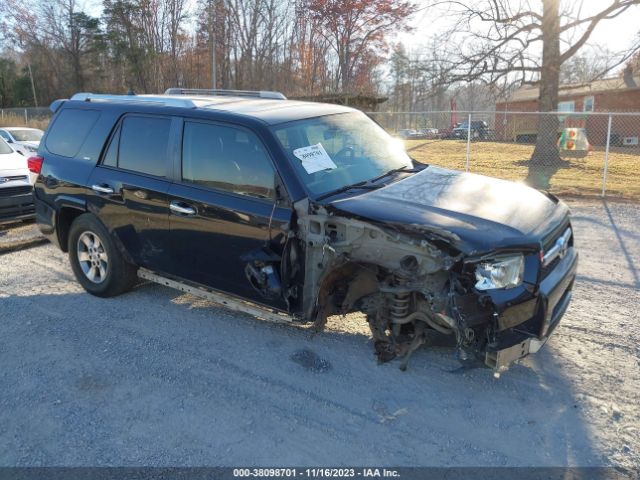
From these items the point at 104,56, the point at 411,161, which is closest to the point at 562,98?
the point at 104,56

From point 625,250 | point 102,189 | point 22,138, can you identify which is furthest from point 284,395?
point 22,138

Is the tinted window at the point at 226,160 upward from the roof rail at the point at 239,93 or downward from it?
downward

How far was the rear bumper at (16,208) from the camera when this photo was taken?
26.3ft

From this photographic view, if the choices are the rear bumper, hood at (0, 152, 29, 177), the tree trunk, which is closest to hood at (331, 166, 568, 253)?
the rear bumper

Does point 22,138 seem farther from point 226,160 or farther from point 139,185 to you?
point 226,160

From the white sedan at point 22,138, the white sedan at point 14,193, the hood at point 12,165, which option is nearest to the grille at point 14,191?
the white sedan at point 14,193

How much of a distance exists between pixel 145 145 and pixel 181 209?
828 mm

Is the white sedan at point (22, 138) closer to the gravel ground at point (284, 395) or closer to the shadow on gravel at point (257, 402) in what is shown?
the gravel ground at point (284, 395)

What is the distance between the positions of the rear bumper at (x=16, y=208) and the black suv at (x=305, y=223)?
10.5 ft

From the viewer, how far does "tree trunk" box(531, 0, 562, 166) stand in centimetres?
1550

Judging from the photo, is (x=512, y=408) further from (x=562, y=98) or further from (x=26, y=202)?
(x=562, y=98)

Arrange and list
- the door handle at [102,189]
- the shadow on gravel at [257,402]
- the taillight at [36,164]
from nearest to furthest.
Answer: the shadow on gravel at [257,402] < the door handle at [102,189] < the taillight at [36,164]

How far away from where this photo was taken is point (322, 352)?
4.11 metres

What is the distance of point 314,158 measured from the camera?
4.05m
